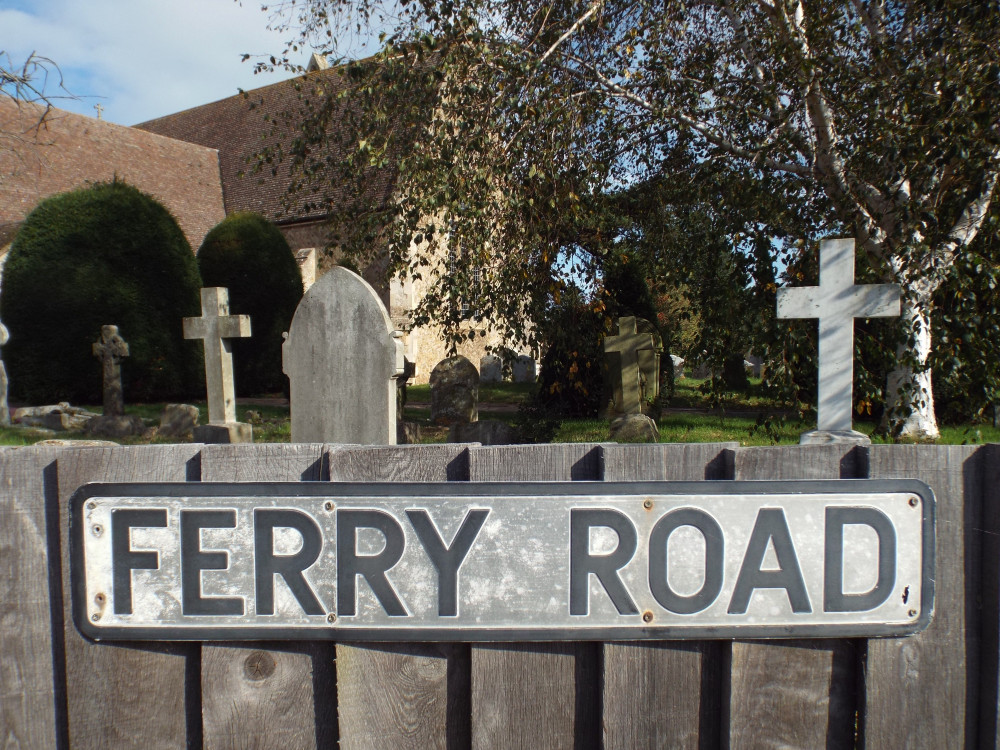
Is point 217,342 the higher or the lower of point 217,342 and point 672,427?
the higher

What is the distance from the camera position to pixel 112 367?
1083 cm

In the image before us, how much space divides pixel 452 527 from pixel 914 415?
773cm

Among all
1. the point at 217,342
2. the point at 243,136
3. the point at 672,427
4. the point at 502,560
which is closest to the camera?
the point at 502,560

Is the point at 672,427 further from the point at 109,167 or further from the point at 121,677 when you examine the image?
the point at 109,167

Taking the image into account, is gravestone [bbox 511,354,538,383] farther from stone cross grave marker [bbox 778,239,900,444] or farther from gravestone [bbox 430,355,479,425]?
stone cross grave marker [bbox 778,239,900,444]

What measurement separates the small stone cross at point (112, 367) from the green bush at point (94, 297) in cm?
294

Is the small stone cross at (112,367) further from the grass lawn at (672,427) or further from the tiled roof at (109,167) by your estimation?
the tiled roof at (109,167)

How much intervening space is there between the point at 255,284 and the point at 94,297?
133 inches

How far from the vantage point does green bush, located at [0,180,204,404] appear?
44.9 feet

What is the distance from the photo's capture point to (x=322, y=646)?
1.49 metres

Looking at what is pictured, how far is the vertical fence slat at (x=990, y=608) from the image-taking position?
1420 millimetres

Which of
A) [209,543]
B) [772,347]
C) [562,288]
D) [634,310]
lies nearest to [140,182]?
[634,310]

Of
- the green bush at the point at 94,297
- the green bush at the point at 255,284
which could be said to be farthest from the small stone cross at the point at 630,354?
the green bush at the point at 94,297

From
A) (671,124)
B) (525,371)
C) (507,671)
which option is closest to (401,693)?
(507,671)
